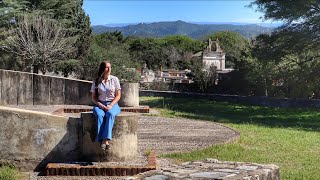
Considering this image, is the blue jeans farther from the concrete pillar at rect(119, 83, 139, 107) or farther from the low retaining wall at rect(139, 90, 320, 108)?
the low retaining wall at rect(139, 90, 320, 108)

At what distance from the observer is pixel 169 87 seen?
108ft

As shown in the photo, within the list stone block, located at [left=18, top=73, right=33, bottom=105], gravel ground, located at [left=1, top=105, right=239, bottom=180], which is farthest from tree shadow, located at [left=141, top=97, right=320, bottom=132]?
stone block, located at [left=18, top=73, right=33, bottom=105]

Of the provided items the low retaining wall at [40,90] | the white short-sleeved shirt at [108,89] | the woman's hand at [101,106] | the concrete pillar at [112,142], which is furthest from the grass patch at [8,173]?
the low retaining wall at [40,90]

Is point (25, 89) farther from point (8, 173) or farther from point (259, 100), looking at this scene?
point (259, 100)

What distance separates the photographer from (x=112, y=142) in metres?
7.12

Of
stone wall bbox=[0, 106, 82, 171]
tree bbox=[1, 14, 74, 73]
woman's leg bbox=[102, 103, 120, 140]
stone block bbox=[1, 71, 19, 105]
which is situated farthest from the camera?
tree bbox=[1, 14, 74, 73]

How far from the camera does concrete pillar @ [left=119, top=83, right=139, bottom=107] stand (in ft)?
A: 48.6

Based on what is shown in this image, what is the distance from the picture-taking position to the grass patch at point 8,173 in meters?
6.49

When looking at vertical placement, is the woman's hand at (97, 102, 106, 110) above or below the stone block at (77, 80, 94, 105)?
above

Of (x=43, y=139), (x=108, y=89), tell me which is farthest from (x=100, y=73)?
(x=43, y=139)

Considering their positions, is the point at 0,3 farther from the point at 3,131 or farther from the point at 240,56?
the point at 3,131

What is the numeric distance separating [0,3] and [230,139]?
2207 cm

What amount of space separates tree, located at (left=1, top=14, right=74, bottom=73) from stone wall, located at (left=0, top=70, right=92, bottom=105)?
52.7 feet

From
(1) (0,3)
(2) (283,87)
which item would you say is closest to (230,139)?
(2) (283,87)
